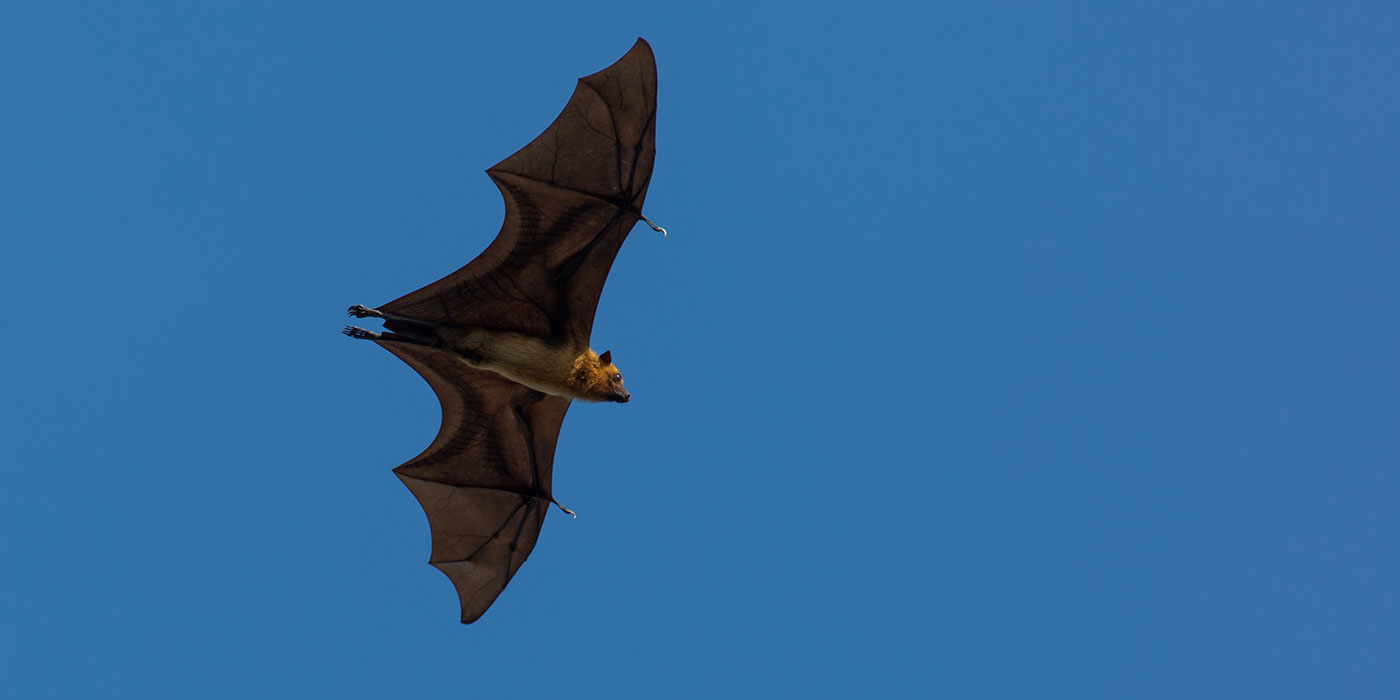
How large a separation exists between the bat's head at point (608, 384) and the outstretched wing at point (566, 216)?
0.42m

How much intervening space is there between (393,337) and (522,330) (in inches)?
60.2

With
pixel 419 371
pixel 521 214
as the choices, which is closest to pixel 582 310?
pixel 521 214

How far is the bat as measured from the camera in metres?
11.2

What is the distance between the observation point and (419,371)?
13352 mm

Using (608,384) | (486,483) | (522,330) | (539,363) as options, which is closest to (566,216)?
(522,330)

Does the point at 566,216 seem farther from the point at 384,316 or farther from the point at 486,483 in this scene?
the point at 486,483

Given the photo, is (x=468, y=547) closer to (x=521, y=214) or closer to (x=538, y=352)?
(x=538, y=352)

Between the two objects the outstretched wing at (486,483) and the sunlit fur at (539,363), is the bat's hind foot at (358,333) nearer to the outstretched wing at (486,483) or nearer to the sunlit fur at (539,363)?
the sunlit fur at (539,363)

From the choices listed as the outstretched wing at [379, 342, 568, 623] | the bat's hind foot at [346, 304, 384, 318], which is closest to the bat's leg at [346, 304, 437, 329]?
the bat's hind foot at [346, 304, 384, 318]

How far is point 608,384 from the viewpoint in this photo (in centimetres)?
1291

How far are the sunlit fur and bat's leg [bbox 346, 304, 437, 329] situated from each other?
0.32m

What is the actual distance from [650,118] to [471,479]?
5.90 meters

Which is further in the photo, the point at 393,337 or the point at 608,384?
the point at 608,384

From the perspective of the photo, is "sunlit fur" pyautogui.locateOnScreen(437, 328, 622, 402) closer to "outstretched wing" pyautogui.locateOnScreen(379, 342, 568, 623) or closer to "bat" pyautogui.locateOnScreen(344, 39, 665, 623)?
"bat" pyautogui.locateOnScreen(344, 39, 665, 623)
